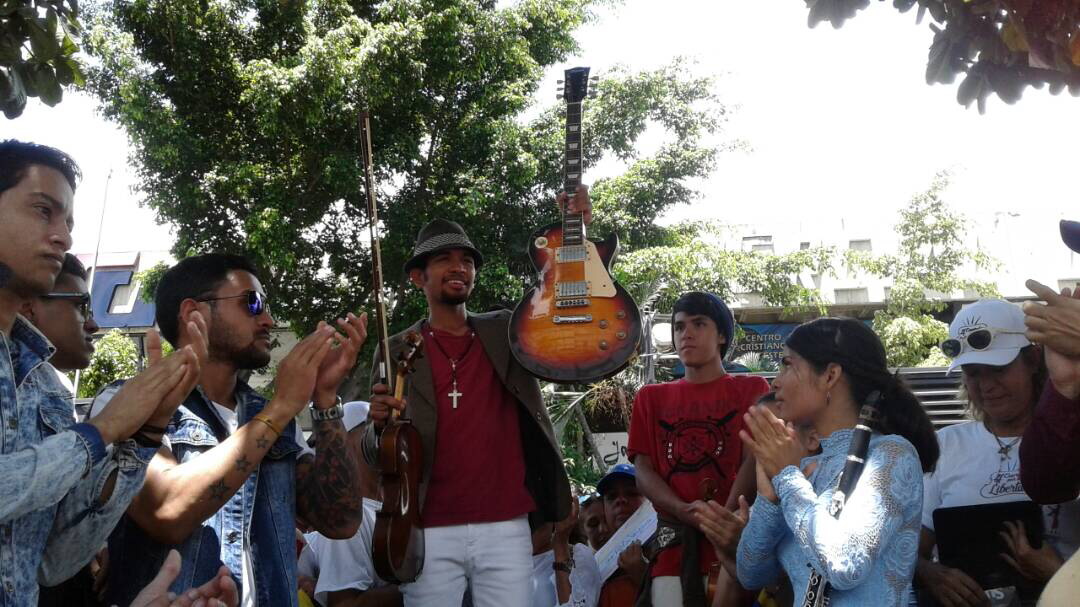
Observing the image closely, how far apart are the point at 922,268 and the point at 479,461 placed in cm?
1843

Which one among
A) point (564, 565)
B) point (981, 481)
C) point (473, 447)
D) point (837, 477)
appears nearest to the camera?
point (837, 477)

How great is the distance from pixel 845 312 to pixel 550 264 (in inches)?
873

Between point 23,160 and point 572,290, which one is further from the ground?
point 23,160

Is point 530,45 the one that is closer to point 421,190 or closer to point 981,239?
point 421,190

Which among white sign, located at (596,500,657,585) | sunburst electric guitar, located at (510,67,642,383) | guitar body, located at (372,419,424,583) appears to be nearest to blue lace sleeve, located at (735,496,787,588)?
sunburst electric guitar, located at (510,67,642,383)

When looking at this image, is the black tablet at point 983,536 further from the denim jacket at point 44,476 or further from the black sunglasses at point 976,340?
the denim jacket at point 44,476

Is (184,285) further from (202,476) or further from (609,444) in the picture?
(609,444)

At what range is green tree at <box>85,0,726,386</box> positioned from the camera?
14234 mm

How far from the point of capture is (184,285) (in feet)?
10.8

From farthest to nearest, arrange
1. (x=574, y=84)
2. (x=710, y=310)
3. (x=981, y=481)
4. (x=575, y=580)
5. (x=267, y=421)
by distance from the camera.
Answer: (x=575, y=580)
(x=710, y=310)
(x=574, y=84)
(x=981, y=481)
(x=267, y=421)

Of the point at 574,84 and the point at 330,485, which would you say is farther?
the point at 574,84

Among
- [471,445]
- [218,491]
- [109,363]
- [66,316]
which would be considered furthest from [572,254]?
[109,363]

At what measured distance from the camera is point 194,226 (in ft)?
49.4

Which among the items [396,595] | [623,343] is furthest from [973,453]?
[396,595]
